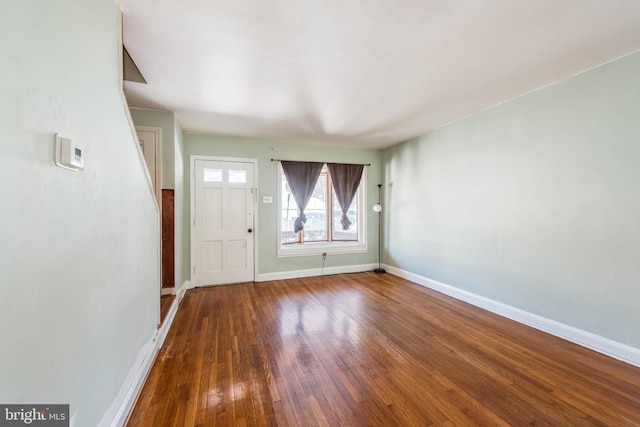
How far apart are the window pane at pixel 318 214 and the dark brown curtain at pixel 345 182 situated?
0.77ft

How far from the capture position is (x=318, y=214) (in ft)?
17.2

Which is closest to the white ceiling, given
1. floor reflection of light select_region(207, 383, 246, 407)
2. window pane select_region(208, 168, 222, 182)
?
window pane select_region(208, 168, 222, 182)

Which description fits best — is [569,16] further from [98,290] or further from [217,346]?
[217,346]

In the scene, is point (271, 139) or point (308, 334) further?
point (271, 139)

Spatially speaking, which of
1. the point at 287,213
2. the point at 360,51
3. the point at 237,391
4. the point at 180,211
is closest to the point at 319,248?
the point at 287,213

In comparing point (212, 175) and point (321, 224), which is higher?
point (212, 175)

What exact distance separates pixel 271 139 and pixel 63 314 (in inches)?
158

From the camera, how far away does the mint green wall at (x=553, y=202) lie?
2242mm

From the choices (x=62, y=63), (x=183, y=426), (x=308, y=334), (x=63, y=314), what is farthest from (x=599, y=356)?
(x=62, y=63)

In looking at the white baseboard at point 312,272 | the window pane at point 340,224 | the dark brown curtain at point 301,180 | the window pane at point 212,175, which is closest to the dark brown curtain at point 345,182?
the window pane at point 340,224

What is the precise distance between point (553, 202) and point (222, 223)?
437cm

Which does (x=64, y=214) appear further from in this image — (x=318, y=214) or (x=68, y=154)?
(x=318, y=214)

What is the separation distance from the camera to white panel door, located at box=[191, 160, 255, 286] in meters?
4.31

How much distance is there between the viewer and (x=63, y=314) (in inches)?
41.0
